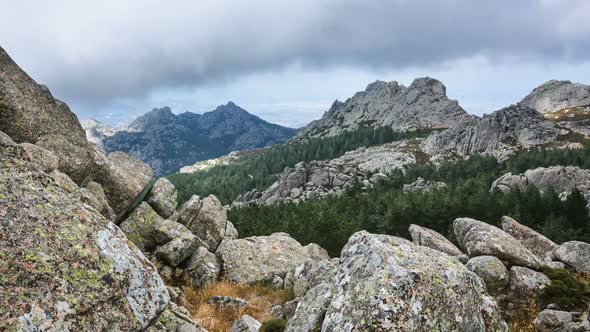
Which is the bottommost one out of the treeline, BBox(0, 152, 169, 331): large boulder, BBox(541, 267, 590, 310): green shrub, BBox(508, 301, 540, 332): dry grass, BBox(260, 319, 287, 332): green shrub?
the treeline

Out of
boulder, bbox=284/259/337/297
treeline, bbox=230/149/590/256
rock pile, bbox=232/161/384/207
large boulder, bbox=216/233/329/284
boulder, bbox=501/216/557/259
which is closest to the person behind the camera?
boulder, bbox=284/259/337/297

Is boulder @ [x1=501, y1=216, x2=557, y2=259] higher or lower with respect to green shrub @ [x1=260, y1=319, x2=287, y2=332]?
lower

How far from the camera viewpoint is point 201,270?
22750mm

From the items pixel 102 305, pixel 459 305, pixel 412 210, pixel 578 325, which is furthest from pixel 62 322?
pixel 412 210

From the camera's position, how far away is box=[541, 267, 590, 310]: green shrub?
53.7 feet

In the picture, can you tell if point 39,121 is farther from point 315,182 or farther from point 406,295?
point 315,182

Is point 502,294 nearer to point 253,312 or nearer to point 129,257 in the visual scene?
point 253,312

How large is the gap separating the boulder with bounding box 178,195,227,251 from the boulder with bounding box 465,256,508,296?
18.4m

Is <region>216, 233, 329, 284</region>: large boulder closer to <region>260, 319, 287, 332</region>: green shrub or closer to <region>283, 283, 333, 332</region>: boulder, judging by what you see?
<region>260, 319, 287, 332</region>: green shrub

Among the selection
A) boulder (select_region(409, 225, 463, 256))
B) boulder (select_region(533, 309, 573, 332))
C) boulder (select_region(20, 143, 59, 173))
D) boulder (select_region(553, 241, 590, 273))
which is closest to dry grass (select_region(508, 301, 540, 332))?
boulder (select_region(533, 309, 573, 332))

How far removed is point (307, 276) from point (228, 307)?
15.4 feet

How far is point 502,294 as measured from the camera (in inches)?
702

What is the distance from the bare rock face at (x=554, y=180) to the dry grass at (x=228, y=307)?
113364 mm

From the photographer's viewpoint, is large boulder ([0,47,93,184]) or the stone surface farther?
the stone surface
